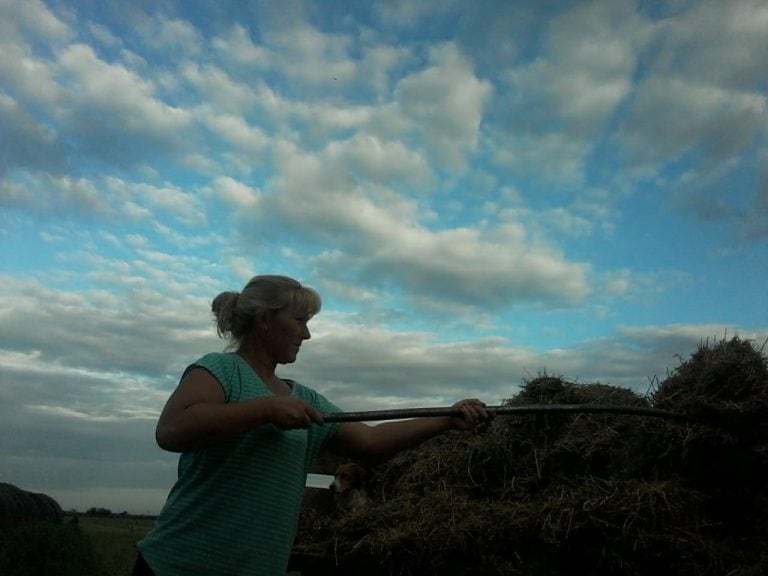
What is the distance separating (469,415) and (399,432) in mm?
285

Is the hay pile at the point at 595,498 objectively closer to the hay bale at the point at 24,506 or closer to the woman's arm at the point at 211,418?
the woman's arm at the point at 211,418

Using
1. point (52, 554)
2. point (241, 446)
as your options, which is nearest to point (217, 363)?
point (241, 446)

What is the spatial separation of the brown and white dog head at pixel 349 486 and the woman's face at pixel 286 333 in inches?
65.7

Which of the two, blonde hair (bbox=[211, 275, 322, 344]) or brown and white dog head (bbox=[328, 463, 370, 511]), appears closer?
blonde hair (bbox=[211, 275, 322, 344])

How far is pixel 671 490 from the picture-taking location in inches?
126

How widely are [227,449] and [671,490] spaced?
72.4 inches

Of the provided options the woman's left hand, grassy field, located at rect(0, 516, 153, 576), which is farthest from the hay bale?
the woman's left hand

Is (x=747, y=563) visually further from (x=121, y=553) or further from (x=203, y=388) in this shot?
(x=121, y=553)

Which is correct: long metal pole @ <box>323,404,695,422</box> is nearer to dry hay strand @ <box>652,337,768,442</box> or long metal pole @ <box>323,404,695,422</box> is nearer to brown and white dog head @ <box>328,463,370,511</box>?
dry hay strand @ <box>652,337,768,442</box>

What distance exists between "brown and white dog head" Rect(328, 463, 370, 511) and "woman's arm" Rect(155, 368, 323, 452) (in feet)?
6.41

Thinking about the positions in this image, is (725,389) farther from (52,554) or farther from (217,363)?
(52,554)

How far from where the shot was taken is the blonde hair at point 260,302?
2.81m

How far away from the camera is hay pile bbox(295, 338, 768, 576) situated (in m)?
3.06

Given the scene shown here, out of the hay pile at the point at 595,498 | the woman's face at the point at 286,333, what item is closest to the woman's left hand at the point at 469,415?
the hay pile at the point at 595,498
